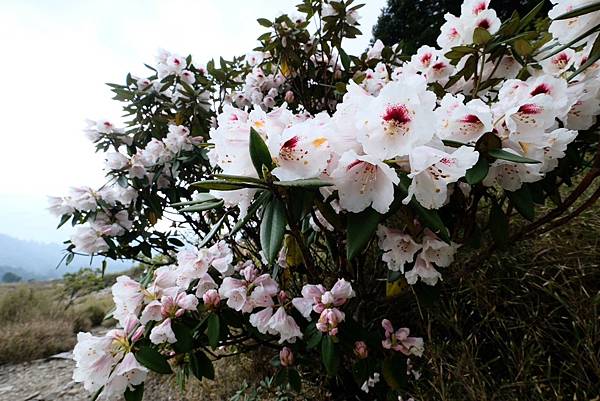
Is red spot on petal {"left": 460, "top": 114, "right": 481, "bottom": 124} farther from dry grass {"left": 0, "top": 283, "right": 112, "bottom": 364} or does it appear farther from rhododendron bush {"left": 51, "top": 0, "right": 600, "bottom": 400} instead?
dry grass {"left": 0, "top": 283, "right": 112, "bottom": 364}

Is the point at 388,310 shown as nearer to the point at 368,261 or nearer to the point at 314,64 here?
the point at 368,261

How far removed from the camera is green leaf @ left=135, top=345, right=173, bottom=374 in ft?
2.31

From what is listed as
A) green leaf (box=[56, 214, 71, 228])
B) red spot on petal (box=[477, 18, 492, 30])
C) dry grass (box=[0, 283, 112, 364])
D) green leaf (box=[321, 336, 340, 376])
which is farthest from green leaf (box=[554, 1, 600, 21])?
dry grass (box=[0, 283, 112, 364])

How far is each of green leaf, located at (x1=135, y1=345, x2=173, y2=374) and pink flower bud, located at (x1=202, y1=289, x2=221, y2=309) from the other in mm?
150

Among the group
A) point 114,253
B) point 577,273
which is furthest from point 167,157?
point 577,273

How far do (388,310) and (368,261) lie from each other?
32 centimetres

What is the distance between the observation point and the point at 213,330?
80cm

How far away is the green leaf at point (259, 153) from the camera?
440 millimetres

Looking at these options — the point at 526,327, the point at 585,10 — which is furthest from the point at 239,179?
the point at 526,327

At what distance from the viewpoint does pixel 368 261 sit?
4.66 feet

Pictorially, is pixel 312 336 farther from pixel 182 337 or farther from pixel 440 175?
pixel 440 175

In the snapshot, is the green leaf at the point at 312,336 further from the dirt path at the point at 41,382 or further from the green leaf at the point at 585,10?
the dirt path at the point at 41,382

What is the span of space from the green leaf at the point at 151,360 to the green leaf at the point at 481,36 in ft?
3.28

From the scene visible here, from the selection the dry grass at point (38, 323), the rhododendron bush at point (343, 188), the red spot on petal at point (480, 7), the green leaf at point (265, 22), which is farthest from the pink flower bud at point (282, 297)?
the dry grass at point (38, 323)
